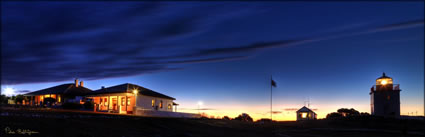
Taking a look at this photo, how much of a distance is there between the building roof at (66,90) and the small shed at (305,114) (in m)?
41.0

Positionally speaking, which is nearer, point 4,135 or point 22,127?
point 4,135

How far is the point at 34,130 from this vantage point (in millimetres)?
18844

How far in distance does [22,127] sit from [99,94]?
30.3 meters

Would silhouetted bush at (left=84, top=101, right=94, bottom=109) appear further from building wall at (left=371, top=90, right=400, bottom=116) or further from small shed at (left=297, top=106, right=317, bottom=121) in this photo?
building wall at (left=371, top=90, right=400, bottom=116)

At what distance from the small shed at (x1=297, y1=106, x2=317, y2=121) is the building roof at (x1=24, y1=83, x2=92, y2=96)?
41.0 m

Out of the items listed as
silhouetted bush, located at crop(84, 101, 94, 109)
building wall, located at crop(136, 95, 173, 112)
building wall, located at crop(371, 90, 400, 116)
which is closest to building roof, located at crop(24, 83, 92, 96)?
silhouetted bush, located at crop(84, 101, 94, 109)

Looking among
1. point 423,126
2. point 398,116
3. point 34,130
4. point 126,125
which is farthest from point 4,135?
point 398,116

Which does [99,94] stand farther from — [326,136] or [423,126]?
[423,126]

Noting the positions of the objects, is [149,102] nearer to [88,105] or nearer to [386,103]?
[88,105]

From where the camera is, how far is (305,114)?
64.8 metres

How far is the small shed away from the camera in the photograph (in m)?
64.1

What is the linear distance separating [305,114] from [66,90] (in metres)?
45.0

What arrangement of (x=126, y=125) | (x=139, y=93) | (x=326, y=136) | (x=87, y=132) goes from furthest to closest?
1. (x=139, y=93)
2. (x=326, y=136)
3. (x=126, y=125)
4. (x=87, y=132)

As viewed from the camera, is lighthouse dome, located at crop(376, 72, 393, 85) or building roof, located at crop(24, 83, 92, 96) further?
building roof, located at crop(24, 83, 92, 96)
